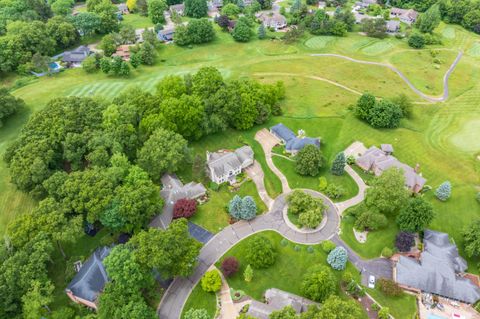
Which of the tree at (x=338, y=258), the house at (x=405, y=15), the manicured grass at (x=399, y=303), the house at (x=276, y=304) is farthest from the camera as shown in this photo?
the house at (x=405, y=15)

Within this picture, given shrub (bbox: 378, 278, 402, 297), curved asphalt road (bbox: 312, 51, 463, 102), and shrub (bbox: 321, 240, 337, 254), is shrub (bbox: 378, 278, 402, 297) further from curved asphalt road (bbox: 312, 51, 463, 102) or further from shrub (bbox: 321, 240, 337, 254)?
curved asphalt road (bbox: 312, 51, 463, 102)

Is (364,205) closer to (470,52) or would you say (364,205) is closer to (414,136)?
(414,136)

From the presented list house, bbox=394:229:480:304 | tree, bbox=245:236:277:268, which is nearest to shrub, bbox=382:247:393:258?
house, bbox=394:229:480:304

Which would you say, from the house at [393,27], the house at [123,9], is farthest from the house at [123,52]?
the house at [393,27]

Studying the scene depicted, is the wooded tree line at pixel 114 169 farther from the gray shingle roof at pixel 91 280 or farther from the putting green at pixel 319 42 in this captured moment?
the putting green at pixel 319 42

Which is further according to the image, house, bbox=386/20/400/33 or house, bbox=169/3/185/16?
house, bbox=169/3/185/16

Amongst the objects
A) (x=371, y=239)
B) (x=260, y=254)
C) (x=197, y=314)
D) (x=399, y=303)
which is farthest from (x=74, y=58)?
(x=399, y=303)

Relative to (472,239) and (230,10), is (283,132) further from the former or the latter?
(230,10)
